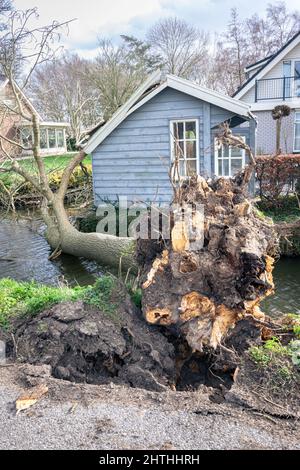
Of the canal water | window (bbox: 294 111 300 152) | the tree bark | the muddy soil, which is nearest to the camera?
the muddy soil

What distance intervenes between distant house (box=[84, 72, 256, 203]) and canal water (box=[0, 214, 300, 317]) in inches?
110

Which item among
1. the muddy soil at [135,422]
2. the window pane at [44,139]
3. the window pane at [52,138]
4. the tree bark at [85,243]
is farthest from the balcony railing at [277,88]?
the muddy soil at [135,422]

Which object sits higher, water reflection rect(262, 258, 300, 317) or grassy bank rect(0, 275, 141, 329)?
grassy bank rect(0, 275, 141, 329)

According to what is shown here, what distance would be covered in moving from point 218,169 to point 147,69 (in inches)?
869

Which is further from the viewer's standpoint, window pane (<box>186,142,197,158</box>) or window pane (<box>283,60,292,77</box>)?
window pane (<box>283,60,292,77</box>)

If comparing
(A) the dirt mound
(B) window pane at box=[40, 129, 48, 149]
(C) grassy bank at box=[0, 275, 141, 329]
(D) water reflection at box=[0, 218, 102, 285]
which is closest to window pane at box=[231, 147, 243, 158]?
(D) water reflection at box=[0, 218, 102, 285]

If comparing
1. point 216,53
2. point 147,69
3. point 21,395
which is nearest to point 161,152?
point 21,395

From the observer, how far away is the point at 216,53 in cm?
3912

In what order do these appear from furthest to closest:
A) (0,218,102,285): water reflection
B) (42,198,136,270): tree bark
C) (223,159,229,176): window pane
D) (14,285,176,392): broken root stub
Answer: (223,159,229,176): window pane < (0,218,102,285): water reflection < (42,198,136,270): tree bark < (14,285,176,392): broken root stub

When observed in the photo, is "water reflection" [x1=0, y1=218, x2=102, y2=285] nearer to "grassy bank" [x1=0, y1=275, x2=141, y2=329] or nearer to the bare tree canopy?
"grassy bank" [x1=0, y1=275, x2=141, y2=329]

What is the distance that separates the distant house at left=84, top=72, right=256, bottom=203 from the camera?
11.9 meters

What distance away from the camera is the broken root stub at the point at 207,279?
443 cm

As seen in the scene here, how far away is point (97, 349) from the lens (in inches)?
175

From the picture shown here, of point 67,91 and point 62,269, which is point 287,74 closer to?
point 67,91
